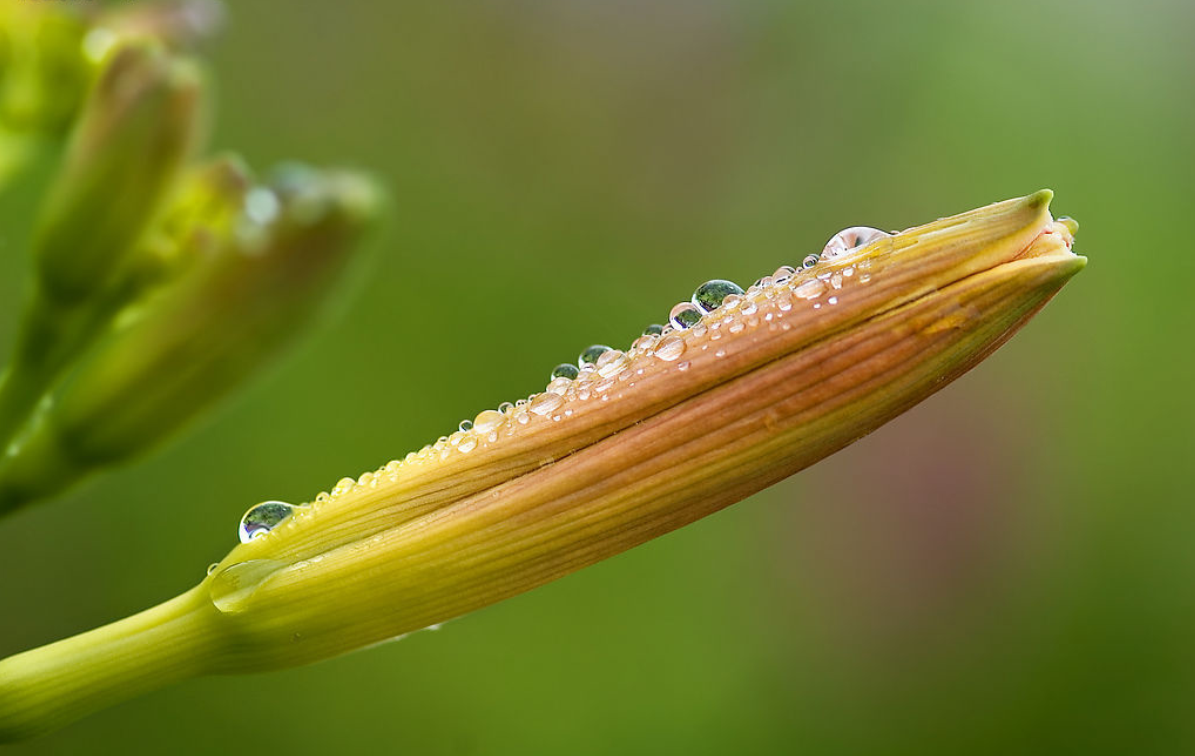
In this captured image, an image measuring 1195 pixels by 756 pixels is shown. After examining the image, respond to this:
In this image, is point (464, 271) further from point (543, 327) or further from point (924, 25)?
point (924, 25)

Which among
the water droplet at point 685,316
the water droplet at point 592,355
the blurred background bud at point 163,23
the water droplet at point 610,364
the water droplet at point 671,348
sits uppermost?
the blurred background bud at point 163,23

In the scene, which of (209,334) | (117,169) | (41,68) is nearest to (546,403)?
(209,334)

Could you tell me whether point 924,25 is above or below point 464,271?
above

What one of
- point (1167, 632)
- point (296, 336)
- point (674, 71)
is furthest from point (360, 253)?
point (674, 71)

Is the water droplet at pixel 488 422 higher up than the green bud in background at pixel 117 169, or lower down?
lower down

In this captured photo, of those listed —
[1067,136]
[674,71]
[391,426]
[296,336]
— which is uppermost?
[674,71]

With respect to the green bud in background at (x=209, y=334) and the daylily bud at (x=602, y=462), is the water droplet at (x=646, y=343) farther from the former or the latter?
the green bud in background at (x=209, y=334)

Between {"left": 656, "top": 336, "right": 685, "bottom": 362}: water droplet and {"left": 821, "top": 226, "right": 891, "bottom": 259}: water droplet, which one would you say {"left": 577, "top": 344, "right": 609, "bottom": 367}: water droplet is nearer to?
{"left": 656, "top": 336, "right": 685, "bottom": 362}: water droplet

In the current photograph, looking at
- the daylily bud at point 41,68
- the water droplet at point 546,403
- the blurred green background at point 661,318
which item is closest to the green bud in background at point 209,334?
the water droplet at point 546,403
